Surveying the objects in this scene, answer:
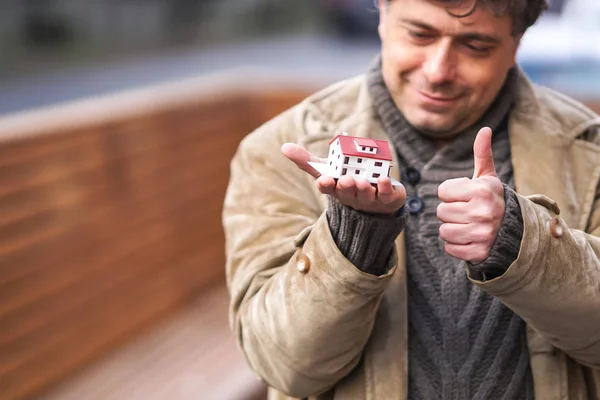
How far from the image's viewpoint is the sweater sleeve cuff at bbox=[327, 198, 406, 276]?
1469mm

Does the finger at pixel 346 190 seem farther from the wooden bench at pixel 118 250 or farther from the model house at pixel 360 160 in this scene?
the wooden bench at pixel 118 250

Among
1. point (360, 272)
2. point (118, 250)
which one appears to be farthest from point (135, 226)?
point (360, 272)

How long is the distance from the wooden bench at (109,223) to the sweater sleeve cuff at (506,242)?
213 centimetres

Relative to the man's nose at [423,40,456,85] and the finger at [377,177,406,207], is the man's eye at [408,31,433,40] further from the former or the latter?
the finger at [377,177,406,207]

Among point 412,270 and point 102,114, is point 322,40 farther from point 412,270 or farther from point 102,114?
point 412,270

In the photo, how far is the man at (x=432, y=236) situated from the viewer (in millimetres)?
1479

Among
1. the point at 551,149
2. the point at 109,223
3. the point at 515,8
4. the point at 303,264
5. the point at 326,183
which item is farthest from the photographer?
the point at 109,223

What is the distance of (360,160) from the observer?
140 cm

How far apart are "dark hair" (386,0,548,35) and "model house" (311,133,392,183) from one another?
40 cm

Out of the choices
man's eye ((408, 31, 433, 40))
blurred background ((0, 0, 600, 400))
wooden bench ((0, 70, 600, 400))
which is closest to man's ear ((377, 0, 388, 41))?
man's eye ((408, 31, 433, 40))

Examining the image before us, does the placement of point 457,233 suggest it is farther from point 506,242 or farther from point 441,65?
point 441,65

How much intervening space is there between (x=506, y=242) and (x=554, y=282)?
5.6 inches

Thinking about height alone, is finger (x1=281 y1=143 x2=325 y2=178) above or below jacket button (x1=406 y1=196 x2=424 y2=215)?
above

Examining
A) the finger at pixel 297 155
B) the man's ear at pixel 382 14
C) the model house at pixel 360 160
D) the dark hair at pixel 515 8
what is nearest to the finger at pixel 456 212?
the model house at pixel 360 160
